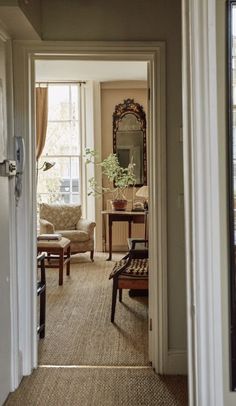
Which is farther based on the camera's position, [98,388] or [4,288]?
[98,388]

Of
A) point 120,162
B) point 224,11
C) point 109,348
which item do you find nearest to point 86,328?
point 109,348

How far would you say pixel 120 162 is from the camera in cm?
733

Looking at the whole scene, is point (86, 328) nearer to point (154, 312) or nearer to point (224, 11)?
point (154, 312)

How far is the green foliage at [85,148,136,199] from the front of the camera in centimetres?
714

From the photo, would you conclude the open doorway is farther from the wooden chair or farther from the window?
the wooden chair

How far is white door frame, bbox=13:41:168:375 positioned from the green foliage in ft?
13.7

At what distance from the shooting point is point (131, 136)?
7.34m

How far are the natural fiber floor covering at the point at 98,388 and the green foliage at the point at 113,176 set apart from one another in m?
4.47

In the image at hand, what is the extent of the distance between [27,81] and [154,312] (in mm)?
1737

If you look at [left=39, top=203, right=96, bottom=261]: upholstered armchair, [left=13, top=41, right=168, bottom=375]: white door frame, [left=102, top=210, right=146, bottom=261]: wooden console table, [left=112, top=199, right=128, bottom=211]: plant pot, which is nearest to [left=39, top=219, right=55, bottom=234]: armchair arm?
[left=39, top=203, right=96, bottom=261]: upholstered armchair

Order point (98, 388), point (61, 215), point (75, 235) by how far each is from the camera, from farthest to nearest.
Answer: point (61, 215) → point (75, 235) → point (98, 388)

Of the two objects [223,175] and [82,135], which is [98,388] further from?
[82,135]

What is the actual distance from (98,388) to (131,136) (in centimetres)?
517

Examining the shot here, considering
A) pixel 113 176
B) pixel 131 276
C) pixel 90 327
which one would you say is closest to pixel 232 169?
pixel 131 276
